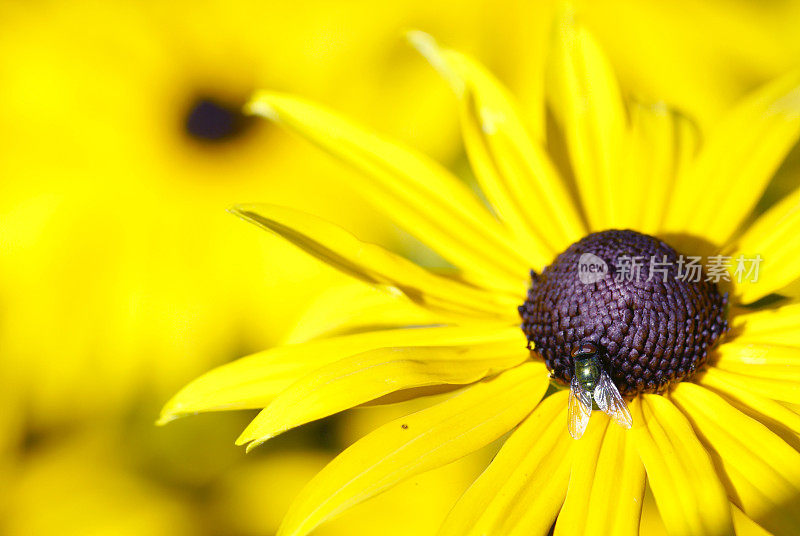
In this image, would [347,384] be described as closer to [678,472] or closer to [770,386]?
[678,472]

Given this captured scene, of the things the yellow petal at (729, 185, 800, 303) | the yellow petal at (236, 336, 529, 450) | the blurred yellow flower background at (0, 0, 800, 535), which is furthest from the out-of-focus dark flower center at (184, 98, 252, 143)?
the yellow petal at (729, 185, 800, 303)

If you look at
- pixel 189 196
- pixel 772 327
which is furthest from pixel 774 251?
pixel 189 196

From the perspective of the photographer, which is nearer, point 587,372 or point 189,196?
point 587,372

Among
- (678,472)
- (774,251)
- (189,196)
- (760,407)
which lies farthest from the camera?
(189,196)

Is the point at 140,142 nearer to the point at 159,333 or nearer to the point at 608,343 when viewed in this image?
the point at 159,333

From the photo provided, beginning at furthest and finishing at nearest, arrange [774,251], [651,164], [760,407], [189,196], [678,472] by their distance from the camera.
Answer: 1. [189,196]
2. [651,164]
3. [774,251]
4. [760,407]
5. [678,472]

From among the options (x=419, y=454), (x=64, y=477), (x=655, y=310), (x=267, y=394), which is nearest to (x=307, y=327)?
(x=267, y=394)
